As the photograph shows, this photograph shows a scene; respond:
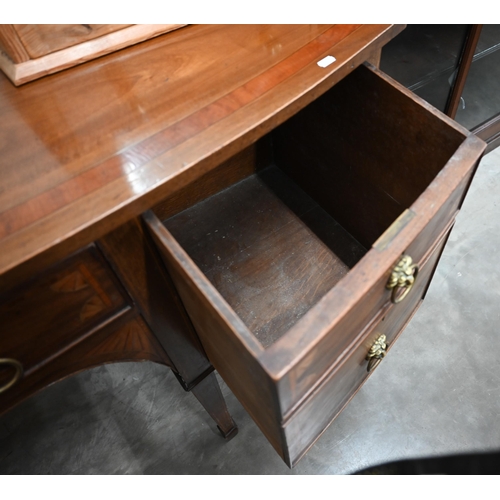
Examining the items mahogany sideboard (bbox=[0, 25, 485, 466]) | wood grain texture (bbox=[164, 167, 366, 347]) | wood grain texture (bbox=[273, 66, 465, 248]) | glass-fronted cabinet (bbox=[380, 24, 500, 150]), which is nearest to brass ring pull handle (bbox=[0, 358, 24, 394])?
mahogany sideboard (bbox=[0, 25, 485, 466])

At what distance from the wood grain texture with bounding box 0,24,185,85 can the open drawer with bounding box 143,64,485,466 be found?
208mm

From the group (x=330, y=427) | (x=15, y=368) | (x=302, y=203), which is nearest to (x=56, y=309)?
(x=15, y=368)

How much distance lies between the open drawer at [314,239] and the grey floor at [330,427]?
34cm

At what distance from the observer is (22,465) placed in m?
0.95

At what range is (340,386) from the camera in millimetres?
564

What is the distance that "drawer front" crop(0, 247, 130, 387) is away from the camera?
390 millimetres

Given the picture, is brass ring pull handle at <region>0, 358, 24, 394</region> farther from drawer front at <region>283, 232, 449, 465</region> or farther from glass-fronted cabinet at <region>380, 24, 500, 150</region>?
glass-fronted cabinet at <region>380, 24, 500, 150</region>

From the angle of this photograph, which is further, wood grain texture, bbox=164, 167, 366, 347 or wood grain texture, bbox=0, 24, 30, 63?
wood grain texture, bbox=164, 167, 366, 347

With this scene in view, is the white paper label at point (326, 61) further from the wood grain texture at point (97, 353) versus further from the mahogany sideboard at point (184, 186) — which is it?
the wood grain texture at point (97, 353)

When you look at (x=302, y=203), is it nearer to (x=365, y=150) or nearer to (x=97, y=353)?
(x=365, y=150)

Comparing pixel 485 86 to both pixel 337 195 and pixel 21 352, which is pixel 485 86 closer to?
pixel 337 195

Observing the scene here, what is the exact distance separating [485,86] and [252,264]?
3.43ft

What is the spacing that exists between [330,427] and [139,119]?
0.77m
